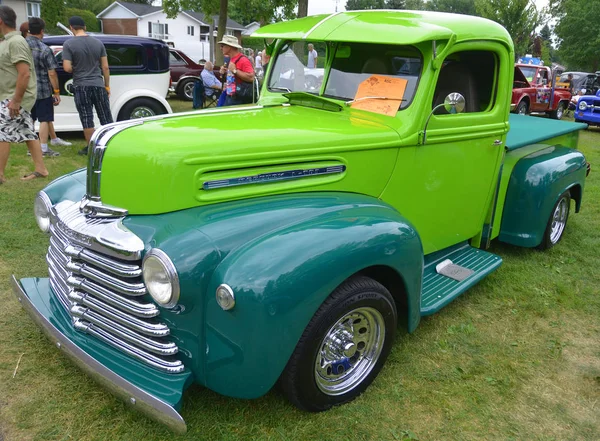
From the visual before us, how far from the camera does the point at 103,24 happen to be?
4703cm

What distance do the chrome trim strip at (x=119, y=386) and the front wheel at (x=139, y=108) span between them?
697cm

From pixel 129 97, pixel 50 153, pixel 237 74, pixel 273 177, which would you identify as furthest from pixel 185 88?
pixel 273 177

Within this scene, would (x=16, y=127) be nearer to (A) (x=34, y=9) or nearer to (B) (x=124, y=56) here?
(B) (x=124, y=56)

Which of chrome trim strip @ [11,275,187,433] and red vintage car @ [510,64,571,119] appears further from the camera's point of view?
red vintage car @ [510,64,571,119]

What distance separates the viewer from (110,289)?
A: 2346 mm

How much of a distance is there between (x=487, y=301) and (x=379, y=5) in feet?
188

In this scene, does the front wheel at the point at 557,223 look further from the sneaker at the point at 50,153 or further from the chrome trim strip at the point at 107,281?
the sneaker at the point at 50,153

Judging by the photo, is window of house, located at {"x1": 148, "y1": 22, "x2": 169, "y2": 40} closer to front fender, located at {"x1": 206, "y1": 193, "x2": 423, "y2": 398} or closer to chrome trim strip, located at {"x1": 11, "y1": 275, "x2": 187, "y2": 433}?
chrome trim strip, located at {"x1": 11, "y1": 275, "x2": 187, "y2": 433}

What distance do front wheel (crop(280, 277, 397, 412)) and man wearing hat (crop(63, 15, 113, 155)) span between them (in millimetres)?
5670

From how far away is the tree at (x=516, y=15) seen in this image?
24969mm

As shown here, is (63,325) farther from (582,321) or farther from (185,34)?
(185,34)

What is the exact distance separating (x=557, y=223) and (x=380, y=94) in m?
2.83

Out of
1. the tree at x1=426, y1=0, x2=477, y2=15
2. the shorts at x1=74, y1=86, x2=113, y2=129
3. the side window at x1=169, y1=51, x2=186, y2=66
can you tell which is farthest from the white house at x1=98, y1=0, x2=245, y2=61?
the tree at x1=426, y1=0, x2=477, y2=15

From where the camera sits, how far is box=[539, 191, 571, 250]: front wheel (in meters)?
4.62
